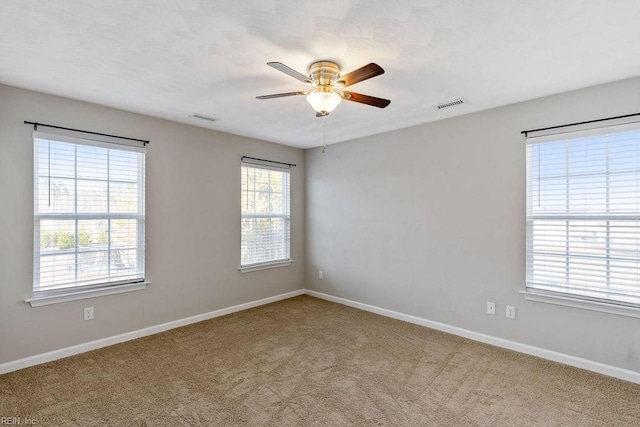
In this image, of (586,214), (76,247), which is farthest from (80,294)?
(586,214)

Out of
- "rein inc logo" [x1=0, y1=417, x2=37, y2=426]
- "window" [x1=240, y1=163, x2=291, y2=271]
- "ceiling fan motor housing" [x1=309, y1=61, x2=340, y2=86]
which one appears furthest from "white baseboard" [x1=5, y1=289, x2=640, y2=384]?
"ceiling fan motor housing" [x1=309, y1=61, x2=340, y2=86]

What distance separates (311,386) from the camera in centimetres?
257

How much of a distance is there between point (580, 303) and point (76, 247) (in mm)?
4747

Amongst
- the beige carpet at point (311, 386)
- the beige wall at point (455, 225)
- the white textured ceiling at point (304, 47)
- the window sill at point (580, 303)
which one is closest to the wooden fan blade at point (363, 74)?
the white textured ceiling at point (304, 47)

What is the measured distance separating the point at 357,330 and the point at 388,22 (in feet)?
10.4

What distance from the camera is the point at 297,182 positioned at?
5.35 metres

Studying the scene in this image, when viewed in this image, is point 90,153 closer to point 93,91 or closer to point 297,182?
point 93,91

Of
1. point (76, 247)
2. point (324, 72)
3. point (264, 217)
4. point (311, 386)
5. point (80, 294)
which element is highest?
point (324, 72)

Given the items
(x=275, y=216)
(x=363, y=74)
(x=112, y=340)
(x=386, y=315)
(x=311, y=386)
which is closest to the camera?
(x=363, y=74)

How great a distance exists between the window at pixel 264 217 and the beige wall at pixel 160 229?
15 centimetres

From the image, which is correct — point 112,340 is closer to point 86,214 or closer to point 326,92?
point 86,214

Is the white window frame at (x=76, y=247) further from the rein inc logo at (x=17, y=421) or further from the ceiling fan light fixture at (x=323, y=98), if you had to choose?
the ceiling fan light fixture at (x=323, y=98)

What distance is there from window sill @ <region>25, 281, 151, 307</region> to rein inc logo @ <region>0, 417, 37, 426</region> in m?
1.06

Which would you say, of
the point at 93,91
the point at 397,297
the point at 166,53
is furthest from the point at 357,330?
the point at 93,91
